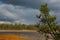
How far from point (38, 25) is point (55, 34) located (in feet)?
2.49

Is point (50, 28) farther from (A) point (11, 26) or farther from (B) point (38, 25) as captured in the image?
(A) point (11, 26)

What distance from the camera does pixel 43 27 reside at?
1080cm

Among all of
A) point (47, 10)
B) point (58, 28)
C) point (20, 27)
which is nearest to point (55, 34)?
point (58, 28)

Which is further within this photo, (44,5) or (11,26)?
(11,26)

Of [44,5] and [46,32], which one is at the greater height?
[44,5]

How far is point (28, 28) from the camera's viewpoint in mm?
77625

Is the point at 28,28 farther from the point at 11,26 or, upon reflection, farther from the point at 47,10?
the point at 47,10

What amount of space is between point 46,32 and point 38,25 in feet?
1.44

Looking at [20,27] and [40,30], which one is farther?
[20,27]

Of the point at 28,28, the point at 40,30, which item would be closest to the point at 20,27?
the point at 28,28

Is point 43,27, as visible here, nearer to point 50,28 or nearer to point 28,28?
point 50,28

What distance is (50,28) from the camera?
35.1 ft

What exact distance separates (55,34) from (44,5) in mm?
1221

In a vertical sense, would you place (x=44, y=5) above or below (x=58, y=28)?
above
